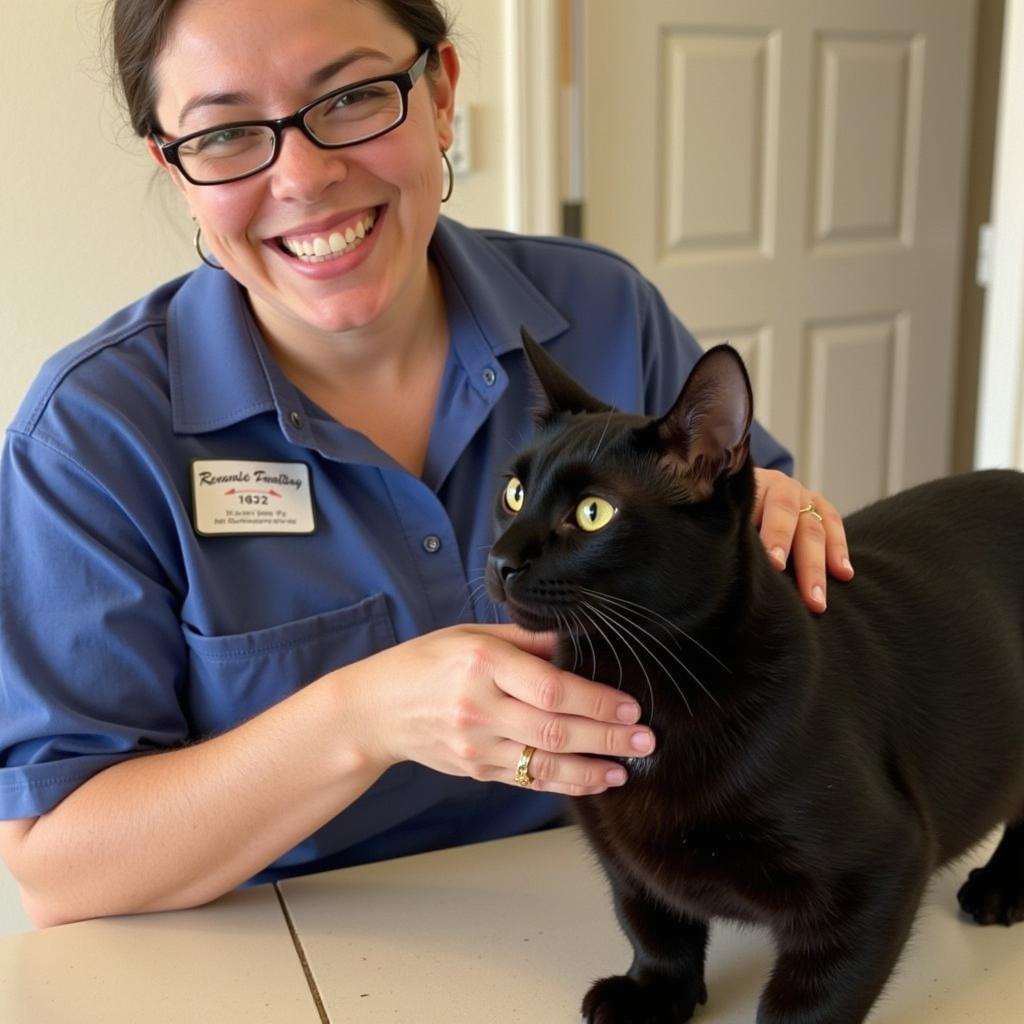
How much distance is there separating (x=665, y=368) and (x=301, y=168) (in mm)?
524

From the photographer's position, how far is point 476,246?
1.33 meters

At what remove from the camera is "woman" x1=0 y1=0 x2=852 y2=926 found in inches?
36.4

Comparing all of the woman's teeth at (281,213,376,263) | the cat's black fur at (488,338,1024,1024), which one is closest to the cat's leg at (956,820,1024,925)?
the cat's black fur at (488,338,1024,1024)

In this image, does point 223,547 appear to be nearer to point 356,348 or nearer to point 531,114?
point 356,348

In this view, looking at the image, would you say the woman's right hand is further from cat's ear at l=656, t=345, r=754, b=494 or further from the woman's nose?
the woman's nose

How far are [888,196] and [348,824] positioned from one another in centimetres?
255

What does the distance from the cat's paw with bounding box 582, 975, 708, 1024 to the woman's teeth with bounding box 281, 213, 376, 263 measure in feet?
2.23

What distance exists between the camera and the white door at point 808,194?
2.60 meters

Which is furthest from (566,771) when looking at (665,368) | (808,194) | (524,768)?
(808,194)

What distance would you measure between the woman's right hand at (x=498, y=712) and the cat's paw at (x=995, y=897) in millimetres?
346

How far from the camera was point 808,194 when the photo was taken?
2.89 metres

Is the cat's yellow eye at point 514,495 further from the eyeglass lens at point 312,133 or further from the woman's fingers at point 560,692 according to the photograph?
the eyeglass lens at point 312,133

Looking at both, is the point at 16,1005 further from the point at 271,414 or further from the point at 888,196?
the point at 888,196

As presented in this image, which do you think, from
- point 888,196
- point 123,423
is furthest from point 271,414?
point 888,196
